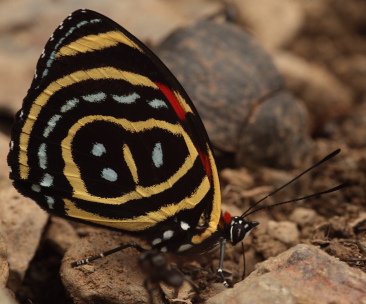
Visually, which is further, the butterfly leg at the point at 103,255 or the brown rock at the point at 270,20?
the brown rock at the point at 270,20

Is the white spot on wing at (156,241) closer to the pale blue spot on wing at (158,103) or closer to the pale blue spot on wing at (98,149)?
the pale blue spot on wing at (98,149)

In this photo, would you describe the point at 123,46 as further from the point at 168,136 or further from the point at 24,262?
the point at 24,262

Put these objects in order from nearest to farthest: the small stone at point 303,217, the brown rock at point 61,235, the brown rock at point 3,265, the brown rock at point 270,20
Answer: the brown rock at point 3,265
the brown rock at point 61,235
the small stone at point 303,217
the brown rock at point 270,20

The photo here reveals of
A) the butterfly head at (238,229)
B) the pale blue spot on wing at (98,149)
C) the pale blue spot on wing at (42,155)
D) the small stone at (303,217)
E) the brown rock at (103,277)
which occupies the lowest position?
the small stone at (303,217)

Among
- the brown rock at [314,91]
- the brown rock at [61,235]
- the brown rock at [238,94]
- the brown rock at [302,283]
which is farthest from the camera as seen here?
the brown rock at [314,91]

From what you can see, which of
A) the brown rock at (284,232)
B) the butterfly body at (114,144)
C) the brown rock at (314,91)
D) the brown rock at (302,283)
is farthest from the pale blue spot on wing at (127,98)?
the brown rock at (314,91)

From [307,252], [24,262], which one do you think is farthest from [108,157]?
[307,252]

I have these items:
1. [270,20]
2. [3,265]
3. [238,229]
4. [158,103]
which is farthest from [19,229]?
[270,20]

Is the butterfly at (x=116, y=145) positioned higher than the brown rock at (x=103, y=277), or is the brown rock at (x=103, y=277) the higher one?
the butterfly at (x=116, y=145)
